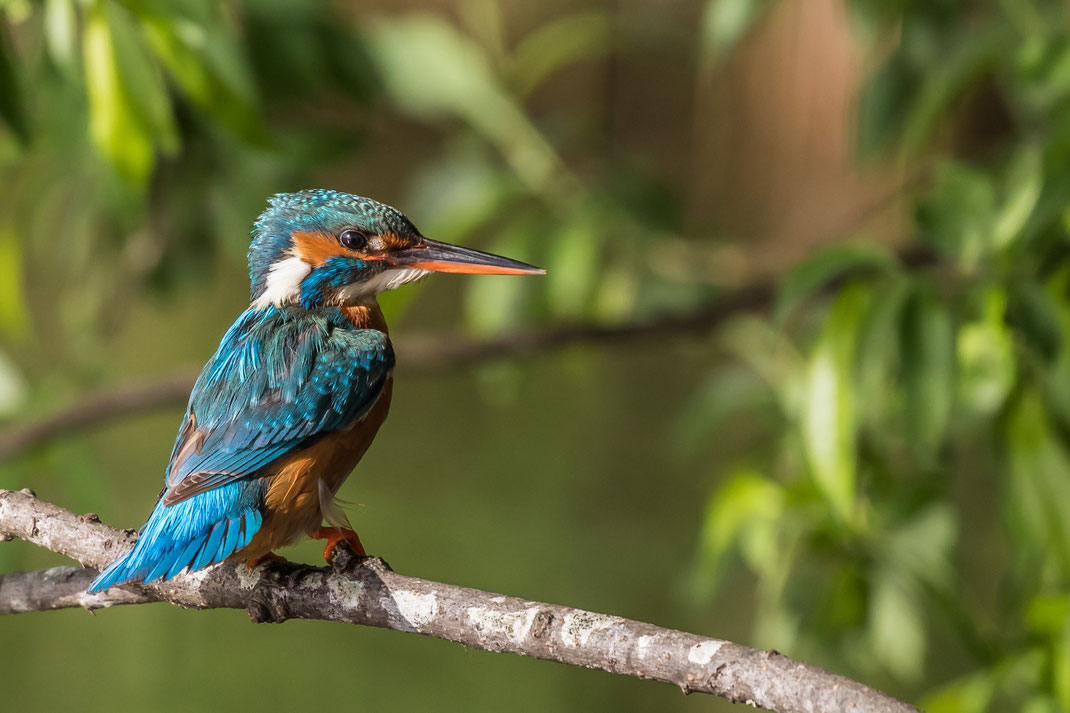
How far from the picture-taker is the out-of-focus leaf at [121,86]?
38.7 inches

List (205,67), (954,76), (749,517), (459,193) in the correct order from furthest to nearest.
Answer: (459,193) → (749,517) → (954,76) → (205,67)

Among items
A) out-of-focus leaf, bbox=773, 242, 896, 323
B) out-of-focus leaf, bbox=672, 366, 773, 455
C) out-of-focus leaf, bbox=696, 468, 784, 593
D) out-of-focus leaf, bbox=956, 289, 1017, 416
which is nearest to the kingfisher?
out-of-focus leaf, bbox=773, 242, 896, 323

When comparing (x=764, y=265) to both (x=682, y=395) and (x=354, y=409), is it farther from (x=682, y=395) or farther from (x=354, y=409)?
(x=682, y=395)

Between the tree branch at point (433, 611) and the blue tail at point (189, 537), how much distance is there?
2.0 inches

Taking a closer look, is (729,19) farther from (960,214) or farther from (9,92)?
(9,92)

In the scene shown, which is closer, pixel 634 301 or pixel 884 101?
pixel 884 101

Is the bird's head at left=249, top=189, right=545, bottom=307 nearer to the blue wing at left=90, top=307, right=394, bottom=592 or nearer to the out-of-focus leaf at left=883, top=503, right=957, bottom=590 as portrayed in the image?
the blue wing at left=90, top=307, right=394, bottom=592

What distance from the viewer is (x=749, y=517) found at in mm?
1752

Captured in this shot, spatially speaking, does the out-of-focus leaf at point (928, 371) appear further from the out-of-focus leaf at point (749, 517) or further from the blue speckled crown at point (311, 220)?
the blue speckled crown at point (311, 220)

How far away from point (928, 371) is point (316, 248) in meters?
0.78

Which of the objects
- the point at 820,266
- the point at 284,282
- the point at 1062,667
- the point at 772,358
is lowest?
the point at 284,282

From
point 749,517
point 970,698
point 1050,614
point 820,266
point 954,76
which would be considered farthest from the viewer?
point 749,517

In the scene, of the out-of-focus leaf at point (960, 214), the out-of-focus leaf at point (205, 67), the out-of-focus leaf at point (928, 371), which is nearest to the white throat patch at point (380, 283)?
the out-of-focus leaf at point (205, 67)

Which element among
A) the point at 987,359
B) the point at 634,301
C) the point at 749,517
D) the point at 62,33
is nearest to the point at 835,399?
the point at 987,359
